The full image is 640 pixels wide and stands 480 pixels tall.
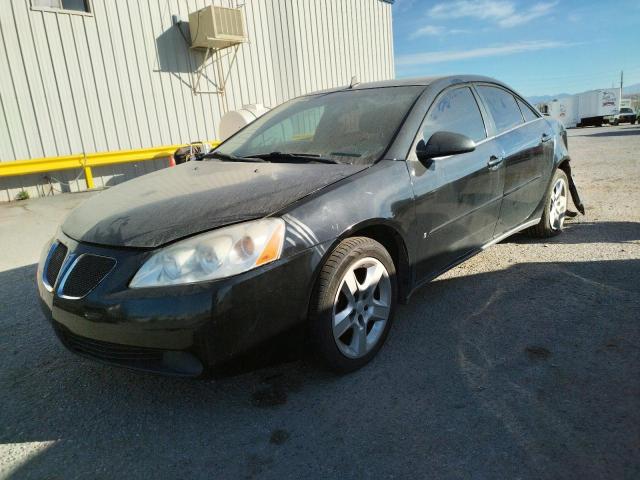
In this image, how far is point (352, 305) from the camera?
2.37 meters

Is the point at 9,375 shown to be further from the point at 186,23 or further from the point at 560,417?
the point at 186,23

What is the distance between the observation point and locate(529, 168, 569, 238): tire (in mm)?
4270

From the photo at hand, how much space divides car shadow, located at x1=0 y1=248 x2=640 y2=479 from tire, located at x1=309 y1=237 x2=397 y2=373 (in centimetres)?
12

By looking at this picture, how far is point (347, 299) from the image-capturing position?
2355 mm

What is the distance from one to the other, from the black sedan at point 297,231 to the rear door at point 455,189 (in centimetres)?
1

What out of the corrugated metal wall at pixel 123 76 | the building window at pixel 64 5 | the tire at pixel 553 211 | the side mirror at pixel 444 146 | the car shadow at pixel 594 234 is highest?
the building window at pixel 64 5

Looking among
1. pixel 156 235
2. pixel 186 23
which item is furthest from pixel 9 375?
pixel 186 23

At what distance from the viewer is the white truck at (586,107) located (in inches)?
1439

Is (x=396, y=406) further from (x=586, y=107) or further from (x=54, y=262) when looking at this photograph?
(x=586, y=107)

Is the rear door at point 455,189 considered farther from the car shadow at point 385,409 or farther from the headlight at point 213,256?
the headlight at point 213,256

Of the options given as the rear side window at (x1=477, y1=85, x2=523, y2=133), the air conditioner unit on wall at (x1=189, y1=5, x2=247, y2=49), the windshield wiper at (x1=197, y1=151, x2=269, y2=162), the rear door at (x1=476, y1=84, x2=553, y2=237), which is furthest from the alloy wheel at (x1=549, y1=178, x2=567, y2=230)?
the air conditioner unit on wall at (x1=189, y1=5, x2=247, y2=49)

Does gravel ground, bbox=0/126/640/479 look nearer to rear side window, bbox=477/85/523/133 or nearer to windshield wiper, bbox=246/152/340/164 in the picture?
windshield wiper, bbox=246/152/340/164

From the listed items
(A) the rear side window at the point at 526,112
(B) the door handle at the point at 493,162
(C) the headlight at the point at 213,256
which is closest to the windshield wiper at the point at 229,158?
(C) the headlight at the point at 213,256

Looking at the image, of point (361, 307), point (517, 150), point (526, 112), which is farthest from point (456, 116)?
point (361, 307)
